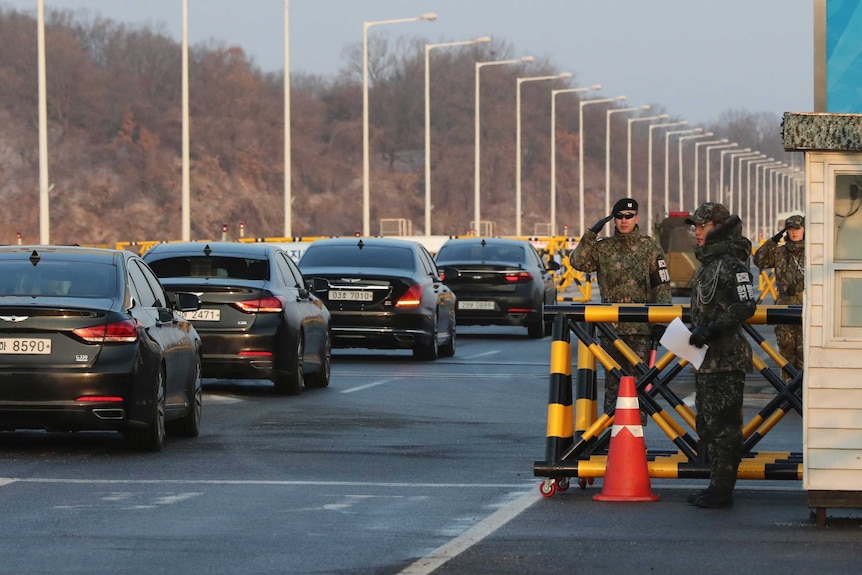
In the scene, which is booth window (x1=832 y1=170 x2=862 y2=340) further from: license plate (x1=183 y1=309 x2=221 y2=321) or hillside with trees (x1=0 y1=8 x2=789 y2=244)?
hillside with trees (x1=0 y1=8 x2=789 y2=244)

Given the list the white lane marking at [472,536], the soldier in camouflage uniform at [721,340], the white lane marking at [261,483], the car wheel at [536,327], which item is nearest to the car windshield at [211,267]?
→ the white lane marking at [261,483]

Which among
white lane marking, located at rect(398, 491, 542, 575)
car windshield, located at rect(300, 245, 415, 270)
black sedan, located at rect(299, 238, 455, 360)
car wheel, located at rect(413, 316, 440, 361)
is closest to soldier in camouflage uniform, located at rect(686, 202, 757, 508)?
white lane marking, located at rect(398, 491, 542, 575)

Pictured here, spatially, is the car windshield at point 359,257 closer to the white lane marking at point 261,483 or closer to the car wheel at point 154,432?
the car wheel at point 154,432

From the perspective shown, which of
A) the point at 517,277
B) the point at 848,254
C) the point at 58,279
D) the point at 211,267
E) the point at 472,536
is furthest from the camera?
the point at 517,277

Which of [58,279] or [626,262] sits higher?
[626,262]

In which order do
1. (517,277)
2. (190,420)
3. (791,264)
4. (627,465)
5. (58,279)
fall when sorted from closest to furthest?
(627,465)
(58,279)
(190,420)
(791,264)
(517,277)

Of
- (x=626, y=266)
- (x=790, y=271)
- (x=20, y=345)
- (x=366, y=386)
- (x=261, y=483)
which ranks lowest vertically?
(x=366, y=386)

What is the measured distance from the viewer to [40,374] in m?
13.3

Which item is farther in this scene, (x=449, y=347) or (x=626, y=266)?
(x=449, y=347)

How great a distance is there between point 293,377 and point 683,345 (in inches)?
354

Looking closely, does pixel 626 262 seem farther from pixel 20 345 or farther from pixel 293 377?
pixel 293 377

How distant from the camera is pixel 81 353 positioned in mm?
13383

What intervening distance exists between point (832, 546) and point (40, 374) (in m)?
5.85

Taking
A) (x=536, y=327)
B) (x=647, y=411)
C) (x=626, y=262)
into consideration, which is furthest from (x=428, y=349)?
(x=647, y=411)
